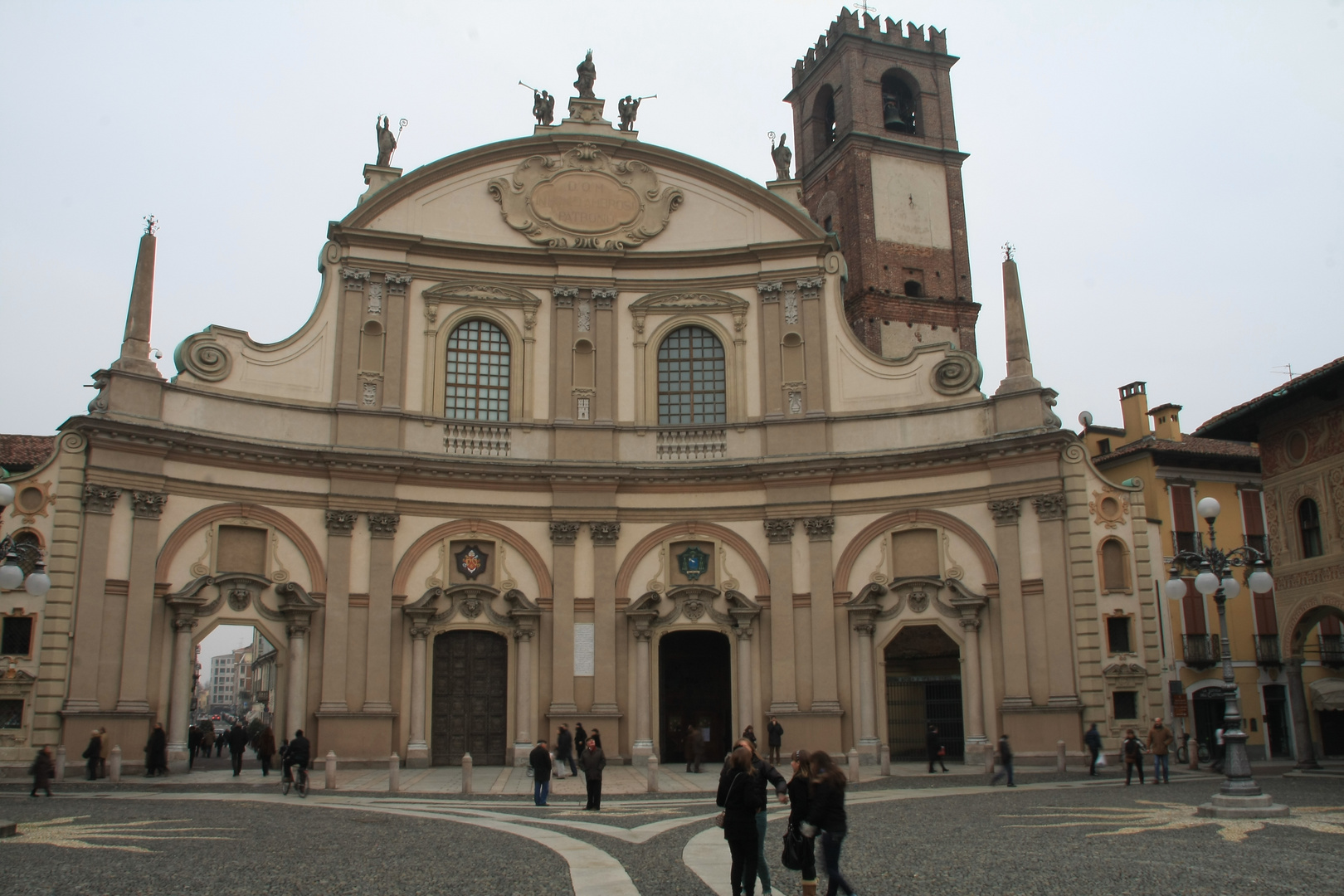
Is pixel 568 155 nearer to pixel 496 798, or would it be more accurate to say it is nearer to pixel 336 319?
pixel 336 319

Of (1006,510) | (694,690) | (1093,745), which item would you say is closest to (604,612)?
(694,690)

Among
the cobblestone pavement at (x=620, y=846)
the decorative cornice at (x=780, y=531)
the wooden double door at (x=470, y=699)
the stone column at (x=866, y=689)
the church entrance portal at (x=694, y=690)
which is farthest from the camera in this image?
the church entrance portal at (x=694, y=690)

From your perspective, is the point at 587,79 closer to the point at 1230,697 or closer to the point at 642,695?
the point at 642,695

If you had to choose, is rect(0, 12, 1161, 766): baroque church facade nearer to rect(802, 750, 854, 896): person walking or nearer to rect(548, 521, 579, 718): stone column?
rect(548, 521, 579, 718): stone column

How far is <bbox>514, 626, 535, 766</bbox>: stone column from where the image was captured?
2641 cm

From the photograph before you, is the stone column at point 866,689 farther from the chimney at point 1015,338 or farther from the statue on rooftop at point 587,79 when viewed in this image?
the statue on rooftop at point 587,79

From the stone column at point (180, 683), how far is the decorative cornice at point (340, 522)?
3486 mm

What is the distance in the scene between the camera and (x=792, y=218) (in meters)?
29.8

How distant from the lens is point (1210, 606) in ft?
108

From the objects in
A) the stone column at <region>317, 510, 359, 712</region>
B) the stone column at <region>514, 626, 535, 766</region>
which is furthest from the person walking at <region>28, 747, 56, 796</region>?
the stone column at <region>514, 626, 535, 766</region>

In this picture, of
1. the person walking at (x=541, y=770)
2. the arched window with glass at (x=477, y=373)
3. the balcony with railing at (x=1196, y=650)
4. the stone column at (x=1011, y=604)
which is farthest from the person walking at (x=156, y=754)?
the balcony with railing at (x=1196, y=650)

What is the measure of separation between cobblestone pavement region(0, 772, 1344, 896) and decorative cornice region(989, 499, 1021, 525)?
8.10 m

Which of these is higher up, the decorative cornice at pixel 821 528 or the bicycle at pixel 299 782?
the decorative cornice at pixel 821 528

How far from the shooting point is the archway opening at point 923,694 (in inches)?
1059
